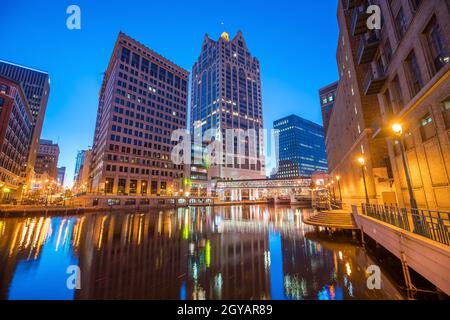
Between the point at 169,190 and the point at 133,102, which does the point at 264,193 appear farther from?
the point at 133,102

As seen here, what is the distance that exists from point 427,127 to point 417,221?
883 cm

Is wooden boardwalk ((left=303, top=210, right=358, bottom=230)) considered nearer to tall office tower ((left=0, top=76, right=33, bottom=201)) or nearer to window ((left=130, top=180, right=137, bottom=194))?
window ((left=130, top=180, right=137, bottom=194))

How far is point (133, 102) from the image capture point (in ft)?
247

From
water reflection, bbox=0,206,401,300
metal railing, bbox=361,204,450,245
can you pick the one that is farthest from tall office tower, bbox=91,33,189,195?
metal railing, bbox=361,204,450,245

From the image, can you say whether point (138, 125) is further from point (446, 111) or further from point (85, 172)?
point (446, 111)

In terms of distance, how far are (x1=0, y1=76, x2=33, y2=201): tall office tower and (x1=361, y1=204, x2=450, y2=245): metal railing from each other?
70.1 meters

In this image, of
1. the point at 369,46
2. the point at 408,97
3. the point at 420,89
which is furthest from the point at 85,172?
the point at 420,89

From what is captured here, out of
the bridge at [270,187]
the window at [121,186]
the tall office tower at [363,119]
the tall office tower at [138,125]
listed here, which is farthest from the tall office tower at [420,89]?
the tall office tower at [138,125]

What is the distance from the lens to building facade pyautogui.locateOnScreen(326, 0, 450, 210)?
11.7 meters

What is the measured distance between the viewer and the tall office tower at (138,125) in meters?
67.3

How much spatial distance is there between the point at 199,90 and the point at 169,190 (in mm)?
104657

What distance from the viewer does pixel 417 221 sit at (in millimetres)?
8195

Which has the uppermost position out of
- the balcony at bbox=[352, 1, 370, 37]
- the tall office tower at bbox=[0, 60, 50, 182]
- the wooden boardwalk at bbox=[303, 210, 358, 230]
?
the tall office tower at bbox=[0, 60, 50, 182]

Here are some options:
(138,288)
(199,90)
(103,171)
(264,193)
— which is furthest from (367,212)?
(199,90)
